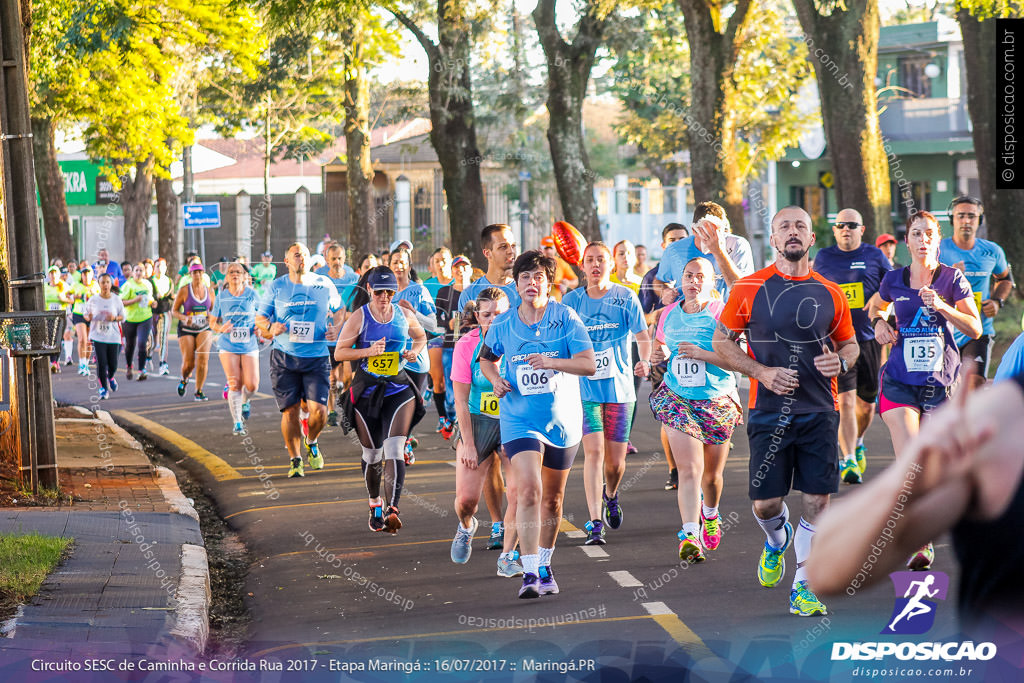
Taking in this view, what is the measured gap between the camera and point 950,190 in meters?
39.2

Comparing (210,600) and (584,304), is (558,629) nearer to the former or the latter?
(210,600)

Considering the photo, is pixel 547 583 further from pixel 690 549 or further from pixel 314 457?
pixel 314 457

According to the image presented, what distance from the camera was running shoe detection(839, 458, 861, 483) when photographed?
1004 centimetres

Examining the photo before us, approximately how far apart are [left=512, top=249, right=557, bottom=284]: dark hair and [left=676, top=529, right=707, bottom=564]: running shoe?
5.77ft

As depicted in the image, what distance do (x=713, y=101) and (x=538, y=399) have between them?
42.4ft

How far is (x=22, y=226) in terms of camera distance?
33.0 feet

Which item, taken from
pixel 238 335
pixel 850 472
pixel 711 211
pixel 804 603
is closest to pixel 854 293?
pixel 850 472

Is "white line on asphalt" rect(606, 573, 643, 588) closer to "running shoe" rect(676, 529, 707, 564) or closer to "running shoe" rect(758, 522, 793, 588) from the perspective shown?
"running shoe" rect(676, 529, 707, 564)

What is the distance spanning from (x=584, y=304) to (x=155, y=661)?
160 inches

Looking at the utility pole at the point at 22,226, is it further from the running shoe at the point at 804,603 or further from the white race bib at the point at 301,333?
the running shoe at the point at 804,603

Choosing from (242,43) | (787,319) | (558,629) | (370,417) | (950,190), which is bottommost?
(558,629)

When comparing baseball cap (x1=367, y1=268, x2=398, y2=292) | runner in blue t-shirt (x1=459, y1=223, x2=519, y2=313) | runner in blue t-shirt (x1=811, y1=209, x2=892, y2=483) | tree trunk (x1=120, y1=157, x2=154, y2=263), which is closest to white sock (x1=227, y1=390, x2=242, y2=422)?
baseball cap (x1=367, y1=268, x2=398, y2=292)

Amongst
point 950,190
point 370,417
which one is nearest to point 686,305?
point 370,417

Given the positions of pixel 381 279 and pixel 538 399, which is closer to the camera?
pixel 538 399
